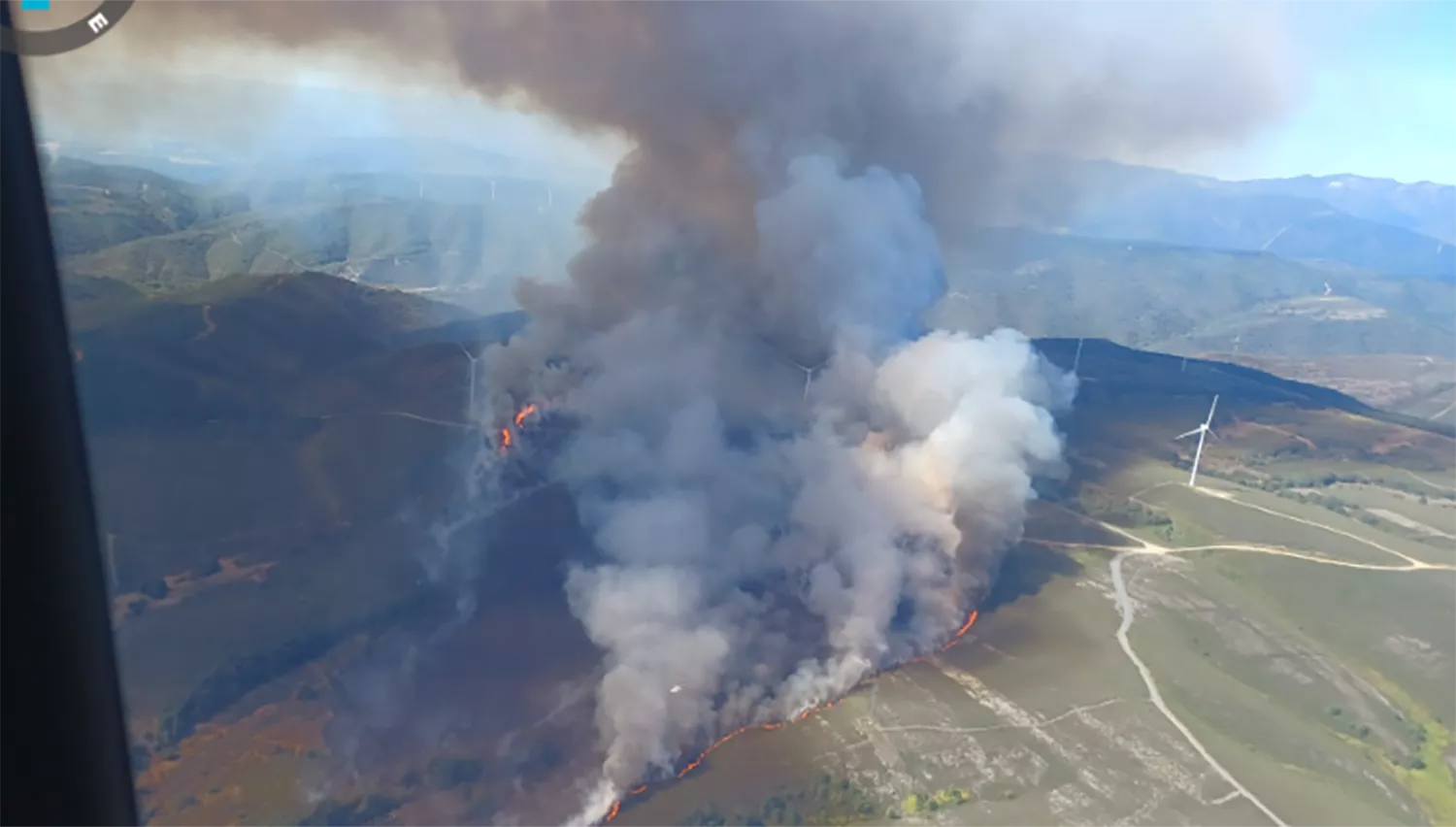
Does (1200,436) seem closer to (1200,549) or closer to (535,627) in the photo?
(1200,549)

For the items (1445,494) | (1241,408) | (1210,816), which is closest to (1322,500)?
(1445,494)

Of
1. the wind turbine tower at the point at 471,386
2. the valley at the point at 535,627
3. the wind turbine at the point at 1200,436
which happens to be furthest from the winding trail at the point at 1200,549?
the wind turbine tower at the point at 471,386

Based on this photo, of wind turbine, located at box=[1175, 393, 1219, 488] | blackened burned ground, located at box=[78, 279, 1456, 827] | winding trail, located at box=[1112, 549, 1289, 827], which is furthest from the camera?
wind turbine, located at box=[1175, 393, 1219, 488]

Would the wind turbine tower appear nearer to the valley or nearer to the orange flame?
the valley

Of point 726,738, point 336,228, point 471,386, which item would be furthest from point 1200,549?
point 336,228

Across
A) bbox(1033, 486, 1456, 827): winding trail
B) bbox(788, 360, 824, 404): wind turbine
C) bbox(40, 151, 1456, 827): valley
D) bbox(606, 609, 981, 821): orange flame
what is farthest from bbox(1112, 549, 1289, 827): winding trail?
bbox(788, 360, 824, 404): wind turbine

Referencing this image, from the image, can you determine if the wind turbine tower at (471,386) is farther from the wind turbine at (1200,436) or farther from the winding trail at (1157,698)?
the wind turbine at (1200,436)

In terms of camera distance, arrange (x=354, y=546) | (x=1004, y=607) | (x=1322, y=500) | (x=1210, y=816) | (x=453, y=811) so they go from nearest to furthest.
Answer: (x=453, y=811) < (x=1210, y=816) < (x=354, y=546) < (x=1004, y=607) < (x=1322, y=500)

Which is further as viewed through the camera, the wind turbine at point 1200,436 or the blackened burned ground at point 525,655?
the wind turbine at point 1200,436

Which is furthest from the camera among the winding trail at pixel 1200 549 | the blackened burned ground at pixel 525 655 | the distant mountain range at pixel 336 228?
the distant mountain range at pixel 336 228

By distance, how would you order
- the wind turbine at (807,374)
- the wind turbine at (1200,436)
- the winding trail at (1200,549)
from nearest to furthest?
the winding trail at (1200,549) → the wind turbine at (807,374) → the wind turbine at (1200,436)

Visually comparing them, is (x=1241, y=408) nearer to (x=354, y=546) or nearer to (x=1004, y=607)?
(x=1004, y=607)
